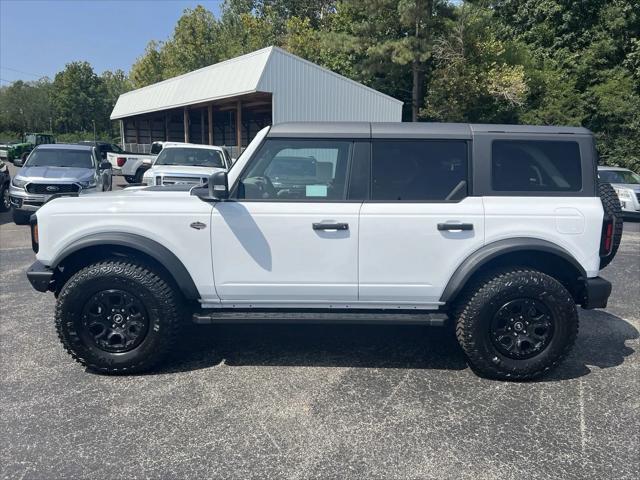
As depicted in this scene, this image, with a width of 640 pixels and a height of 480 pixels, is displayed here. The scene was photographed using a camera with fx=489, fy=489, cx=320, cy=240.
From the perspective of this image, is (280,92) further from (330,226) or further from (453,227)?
(453,227)

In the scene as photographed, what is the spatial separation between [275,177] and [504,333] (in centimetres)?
211

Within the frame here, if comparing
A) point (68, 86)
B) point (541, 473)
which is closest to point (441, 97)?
point (541, 473)

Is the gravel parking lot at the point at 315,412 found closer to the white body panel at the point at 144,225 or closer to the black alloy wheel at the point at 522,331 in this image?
the black alloy wheel at the point at 522,331

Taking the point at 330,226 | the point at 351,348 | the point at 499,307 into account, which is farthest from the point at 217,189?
the point at 499,307

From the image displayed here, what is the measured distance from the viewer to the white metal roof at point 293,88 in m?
16.5

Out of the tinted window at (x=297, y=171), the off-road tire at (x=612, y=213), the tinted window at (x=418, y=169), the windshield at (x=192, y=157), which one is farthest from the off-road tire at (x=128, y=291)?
the windshield at (x=192, y=157)

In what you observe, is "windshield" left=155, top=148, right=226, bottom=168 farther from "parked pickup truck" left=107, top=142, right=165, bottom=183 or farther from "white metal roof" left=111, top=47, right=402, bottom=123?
"parked pickup truck" left=107, top=142, right=165, bottom=183

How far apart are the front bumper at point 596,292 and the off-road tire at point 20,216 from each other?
33.7 feet

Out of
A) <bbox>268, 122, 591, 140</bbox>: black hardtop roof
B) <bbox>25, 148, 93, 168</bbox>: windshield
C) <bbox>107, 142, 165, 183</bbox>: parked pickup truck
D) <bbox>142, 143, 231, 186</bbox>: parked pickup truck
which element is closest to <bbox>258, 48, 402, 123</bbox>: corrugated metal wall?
<bbox>142, 143, 231, 186</bbox>: parked pickup truck

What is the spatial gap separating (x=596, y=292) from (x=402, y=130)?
6.23 feet

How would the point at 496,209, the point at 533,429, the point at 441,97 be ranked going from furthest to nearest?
the point at 441,97 < the point at 496,209 < the point at 533,429

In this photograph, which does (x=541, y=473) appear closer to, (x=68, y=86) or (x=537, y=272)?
(x=537, y=272)

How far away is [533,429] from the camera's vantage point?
3121 mm

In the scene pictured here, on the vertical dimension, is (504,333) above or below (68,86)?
below
